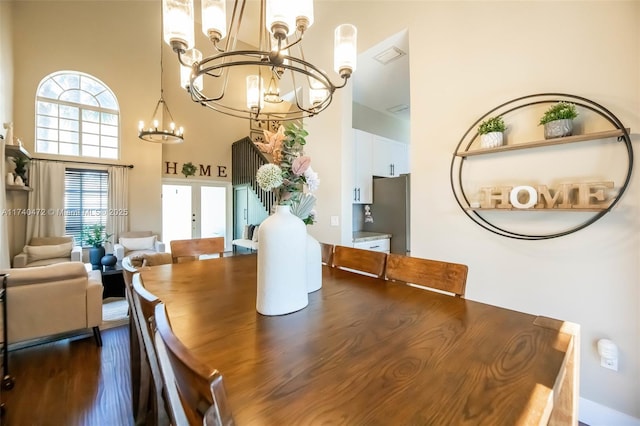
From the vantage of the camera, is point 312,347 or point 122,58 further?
point 122,58

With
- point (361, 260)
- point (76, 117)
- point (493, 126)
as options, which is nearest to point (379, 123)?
point (493, 126)

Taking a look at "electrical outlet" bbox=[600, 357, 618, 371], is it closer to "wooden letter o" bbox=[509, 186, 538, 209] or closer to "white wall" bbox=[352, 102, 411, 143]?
"wooden letter o" bbox=[509, 186, 538, 209]

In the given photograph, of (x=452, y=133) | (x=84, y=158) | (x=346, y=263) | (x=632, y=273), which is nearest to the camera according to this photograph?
(x=632, y=273)

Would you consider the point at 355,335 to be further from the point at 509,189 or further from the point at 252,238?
the point at 252,238

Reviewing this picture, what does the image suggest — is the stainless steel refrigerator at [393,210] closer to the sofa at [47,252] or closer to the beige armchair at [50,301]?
the beige armchair at [50,301]

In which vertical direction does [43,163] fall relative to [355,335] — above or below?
above

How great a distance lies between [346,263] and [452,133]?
1.39 metres

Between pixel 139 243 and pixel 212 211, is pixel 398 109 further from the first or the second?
pixel 139 243

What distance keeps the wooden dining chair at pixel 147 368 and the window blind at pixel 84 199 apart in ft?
15.9

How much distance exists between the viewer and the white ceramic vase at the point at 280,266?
3.44ft

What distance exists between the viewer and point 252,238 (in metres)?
5.31

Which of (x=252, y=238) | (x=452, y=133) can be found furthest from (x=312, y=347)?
(x=252, y=238)

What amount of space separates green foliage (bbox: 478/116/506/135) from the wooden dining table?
51.9 inches

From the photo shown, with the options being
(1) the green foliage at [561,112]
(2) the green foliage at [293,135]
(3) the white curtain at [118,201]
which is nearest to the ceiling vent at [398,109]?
(1) the green foliage at [561,112]
